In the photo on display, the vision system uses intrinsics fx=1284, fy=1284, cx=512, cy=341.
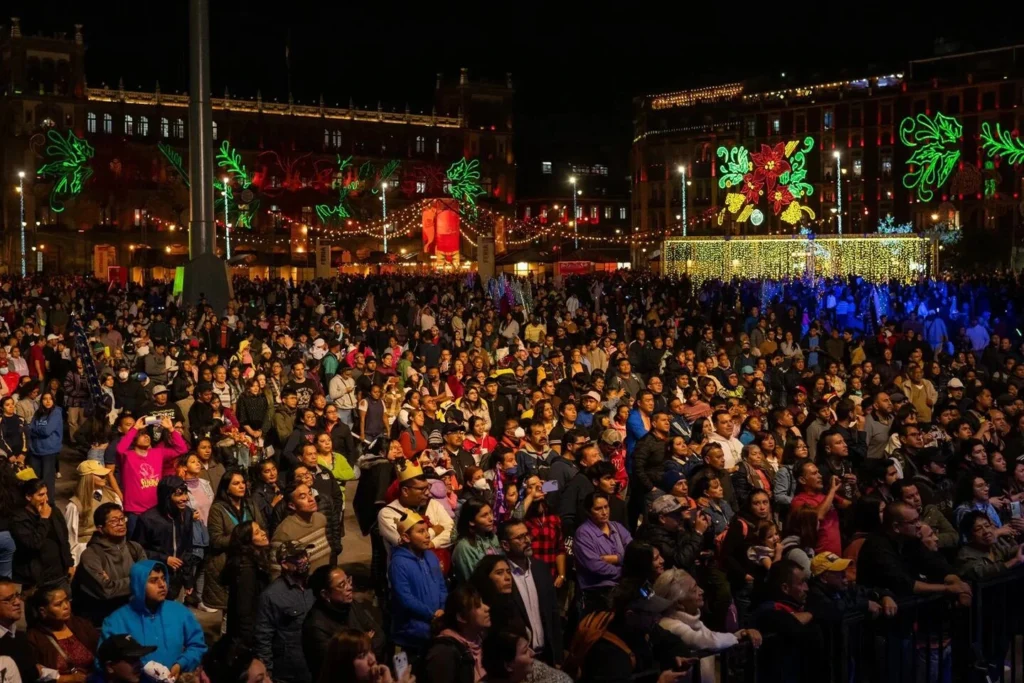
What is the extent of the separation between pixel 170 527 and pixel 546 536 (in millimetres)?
2237

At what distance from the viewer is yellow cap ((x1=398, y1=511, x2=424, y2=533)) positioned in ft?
20.7

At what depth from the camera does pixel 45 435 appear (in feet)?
35.7

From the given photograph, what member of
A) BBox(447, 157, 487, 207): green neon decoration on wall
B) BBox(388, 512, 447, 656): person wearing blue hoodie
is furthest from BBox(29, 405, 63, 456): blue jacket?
BBox(447, 157, 487, 207): green neon decoration on wall

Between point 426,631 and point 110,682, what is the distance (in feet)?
5.18

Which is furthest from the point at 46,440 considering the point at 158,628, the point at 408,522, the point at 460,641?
the point at 460,641

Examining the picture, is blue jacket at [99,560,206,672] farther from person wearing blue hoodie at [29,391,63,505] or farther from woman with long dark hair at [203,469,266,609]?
person wearing blue hoodie at [29,391,63,505]

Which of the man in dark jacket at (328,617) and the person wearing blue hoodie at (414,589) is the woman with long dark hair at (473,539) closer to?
the person wearing blue hoodie at (414,589)

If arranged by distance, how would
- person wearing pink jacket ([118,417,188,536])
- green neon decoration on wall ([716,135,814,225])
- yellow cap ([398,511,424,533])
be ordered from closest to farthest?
yellow cap ([398,511,424,533]) < person wearing pink jacket ([118,417,188,536]) < green neon decoration on wall ([716,135,814,225])

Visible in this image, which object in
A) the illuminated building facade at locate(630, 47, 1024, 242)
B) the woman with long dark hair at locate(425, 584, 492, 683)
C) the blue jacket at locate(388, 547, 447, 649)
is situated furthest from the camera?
the illuminated building facade at locate(630, 47, 1024, 242)

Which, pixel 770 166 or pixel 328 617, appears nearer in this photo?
pixel 328 617

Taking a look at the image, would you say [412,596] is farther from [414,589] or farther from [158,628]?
[158,628]

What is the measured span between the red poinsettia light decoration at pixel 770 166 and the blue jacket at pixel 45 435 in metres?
31.9

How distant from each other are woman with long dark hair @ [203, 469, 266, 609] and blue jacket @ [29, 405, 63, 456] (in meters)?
3.87

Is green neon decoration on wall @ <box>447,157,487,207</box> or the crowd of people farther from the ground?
green neon decoration on wall @ <box>447,157,487,207</box>
